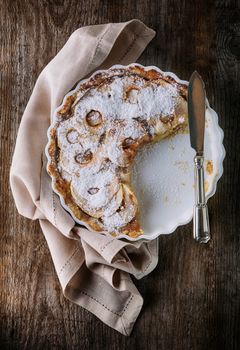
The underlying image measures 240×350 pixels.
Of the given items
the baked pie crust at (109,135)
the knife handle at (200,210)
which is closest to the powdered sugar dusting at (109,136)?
the baked pie crust at (109,135)

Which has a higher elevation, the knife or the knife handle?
the knife

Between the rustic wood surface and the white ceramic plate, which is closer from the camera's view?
the white ceramic plate

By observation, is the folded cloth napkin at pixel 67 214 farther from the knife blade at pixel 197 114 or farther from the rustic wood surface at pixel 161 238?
Result: the knife blade at pixel 197 114

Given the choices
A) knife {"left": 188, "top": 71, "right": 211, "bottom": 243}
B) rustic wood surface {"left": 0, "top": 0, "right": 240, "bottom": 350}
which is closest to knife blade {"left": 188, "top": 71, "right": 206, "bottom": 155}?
knife {"left": 188, "top": 71, "right": 211, "bottom": 243}

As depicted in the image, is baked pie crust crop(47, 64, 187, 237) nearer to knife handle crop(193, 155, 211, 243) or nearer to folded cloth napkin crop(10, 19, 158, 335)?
folded cloth napkin crop(10, 19, 158, 335)

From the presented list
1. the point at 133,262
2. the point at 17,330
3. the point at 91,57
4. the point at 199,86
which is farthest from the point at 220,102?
the point at 17,330

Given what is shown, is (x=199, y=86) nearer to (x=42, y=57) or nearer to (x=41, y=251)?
(x=42, y=57)

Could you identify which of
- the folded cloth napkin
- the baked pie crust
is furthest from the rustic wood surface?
the baked pie crust
